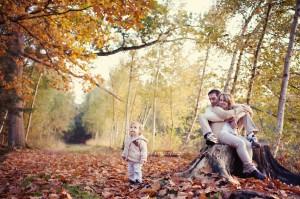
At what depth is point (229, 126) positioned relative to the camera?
20.7 ft

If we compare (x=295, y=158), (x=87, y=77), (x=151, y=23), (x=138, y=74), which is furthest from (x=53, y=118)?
(x=295, y=158)

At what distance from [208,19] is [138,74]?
11526 millimetres

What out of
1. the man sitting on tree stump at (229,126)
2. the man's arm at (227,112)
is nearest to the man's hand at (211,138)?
the man sitting on tree stump at (229,126)

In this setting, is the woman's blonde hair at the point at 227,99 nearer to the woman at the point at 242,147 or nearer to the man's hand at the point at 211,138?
the woman at the point at 242,147

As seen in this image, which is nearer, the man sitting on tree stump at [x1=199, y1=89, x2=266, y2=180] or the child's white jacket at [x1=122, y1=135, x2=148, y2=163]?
the man sitting on tree stump at [x1=199, y1=89, x2=266, y2=180]

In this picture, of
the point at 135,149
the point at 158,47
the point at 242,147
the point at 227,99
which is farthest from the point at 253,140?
the point at 158,47

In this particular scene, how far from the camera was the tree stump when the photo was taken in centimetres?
578

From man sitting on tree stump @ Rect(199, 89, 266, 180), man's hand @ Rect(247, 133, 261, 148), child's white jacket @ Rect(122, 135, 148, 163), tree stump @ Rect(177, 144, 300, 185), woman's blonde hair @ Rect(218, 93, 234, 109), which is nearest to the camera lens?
tree stump @ Rect(177, 144, 300, 185)

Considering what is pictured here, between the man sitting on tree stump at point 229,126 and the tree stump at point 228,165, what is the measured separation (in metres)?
0.20

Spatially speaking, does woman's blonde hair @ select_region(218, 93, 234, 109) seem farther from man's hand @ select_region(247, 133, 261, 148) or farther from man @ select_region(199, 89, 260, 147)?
man's hand @ select_region(247, 133, 261, 148)

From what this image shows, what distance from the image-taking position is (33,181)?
7.01 meters

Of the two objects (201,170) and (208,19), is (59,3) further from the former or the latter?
(208,19)

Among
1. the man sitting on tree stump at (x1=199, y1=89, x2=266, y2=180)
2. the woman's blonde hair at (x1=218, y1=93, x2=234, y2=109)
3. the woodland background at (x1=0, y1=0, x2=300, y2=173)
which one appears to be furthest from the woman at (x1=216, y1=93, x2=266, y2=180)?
the woodland background at (x1=0, y1=0, x2=300, y2=173)

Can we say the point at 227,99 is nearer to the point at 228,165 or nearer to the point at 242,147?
the point at 242,147
